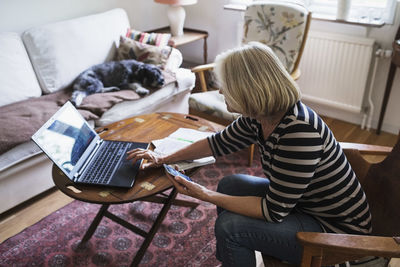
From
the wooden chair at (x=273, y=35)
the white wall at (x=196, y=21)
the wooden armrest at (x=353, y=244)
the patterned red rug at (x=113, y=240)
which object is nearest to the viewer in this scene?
the wooden armrest at (x=353, y=244)

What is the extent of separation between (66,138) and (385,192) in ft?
3.97

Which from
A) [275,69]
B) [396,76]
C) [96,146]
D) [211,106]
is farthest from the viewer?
[396,76]

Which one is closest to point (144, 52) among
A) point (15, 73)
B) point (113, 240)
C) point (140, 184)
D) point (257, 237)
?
point (15, 73)

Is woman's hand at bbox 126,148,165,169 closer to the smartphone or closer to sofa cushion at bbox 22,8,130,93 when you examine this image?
the smartphone

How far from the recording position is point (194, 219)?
195cm

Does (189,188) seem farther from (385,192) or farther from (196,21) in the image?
(196,21)

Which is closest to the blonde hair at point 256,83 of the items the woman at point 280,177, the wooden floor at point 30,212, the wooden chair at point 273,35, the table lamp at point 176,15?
the woman at point 280,177

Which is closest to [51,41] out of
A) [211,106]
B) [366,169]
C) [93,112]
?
[93,112]

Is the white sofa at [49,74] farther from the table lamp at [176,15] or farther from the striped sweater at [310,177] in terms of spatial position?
the striped sweater at [310,177]

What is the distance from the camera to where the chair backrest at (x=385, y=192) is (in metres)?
1.23

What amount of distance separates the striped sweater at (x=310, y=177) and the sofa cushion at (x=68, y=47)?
1.76 meters

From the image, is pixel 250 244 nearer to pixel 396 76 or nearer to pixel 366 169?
pixel 366 169

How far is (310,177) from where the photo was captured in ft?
3.52

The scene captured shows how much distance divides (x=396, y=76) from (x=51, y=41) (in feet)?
8.08
